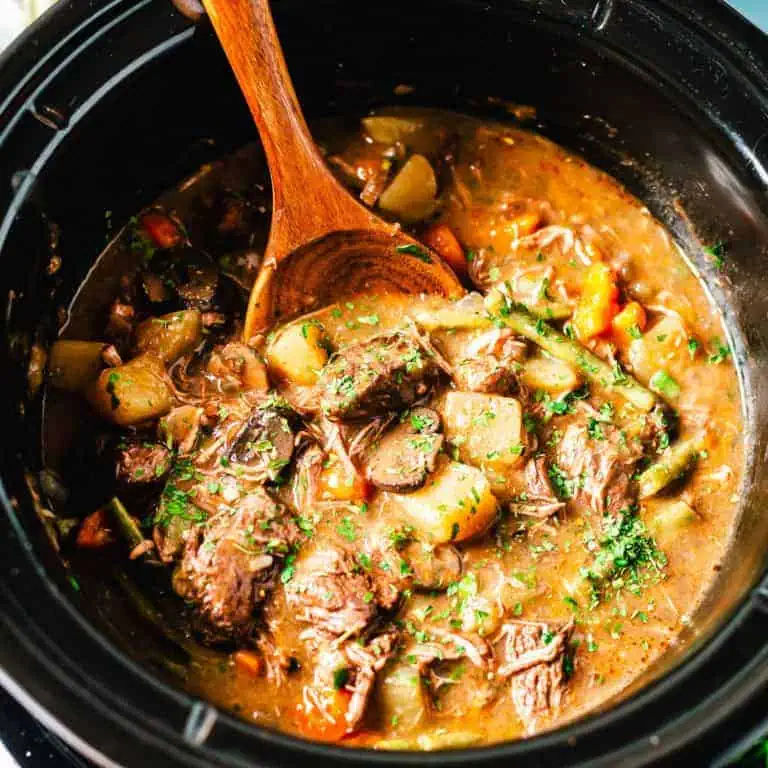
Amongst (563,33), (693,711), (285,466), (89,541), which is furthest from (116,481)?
(563,33)

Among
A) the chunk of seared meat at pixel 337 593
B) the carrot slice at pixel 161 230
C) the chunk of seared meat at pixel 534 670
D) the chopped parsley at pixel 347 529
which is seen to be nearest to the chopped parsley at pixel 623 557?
the chunk of seared meat at pixel 534 670

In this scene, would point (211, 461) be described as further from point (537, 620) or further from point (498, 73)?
point (498, 73)

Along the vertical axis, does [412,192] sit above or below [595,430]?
above

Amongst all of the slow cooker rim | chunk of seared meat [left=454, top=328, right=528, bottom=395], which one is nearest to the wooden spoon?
chunk of seared meat [left=454, top=328, right=528, bottom=395]

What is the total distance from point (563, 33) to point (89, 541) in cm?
258

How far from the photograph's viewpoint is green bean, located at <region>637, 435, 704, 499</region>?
11.8 ft

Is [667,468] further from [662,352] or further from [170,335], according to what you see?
[170,335]

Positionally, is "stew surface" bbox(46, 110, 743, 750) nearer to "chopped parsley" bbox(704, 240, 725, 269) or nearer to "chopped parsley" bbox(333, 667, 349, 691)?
"chopped parsley" bbox(333, 667, 349, 691)

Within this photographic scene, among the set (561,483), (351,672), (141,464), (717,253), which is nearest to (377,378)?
(561,483)

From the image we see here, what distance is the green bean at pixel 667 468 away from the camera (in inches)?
142

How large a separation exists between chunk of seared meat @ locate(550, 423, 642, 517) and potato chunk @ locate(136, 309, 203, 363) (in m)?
1.55

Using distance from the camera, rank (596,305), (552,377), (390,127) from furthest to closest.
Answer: (390,127)
(596,305)
(552,377)

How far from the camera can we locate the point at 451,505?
3379mm

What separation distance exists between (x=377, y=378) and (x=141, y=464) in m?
0.94
